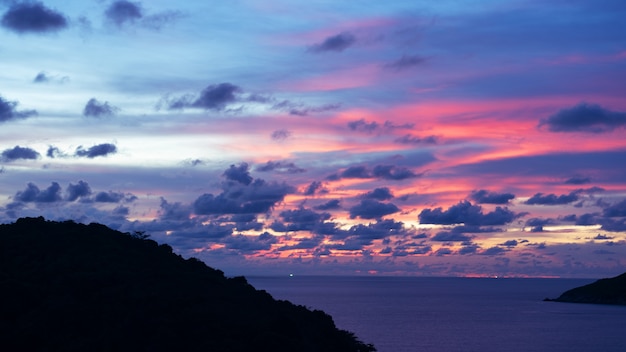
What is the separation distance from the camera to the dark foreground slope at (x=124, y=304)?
88312 mm

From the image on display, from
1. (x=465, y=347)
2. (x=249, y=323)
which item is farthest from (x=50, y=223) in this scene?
(x=465, y=347)

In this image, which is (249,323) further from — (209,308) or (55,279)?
(55,279)

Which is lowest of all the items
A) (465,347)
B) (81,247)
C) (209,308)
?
(465,347)

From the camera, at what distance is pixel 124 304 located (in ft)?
316

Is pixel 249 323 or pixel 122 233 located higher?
pixel 122 233

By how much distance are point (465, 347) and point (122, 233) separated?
75679mm

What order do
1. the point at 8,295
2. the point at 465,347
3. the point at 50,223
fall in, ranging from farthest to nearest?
the point at 465,347 → the point at 50,223 → the point at 8,295

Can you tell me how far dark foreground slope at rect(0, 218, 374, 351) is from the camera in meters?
88.3

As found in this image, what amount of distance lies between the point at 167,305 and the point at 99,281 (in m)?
11.8

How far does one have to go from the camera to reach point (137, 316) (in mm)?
92750

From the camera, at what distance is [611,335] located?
18725cm

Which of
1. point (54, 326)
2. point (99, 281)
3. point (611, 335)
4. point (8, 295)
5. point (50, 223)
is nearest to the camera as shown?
point (54, 326)

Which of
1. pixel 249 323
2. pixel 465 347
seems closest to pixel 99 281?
pixel 249 323

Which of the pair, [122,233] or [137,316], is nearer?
[137,316]
